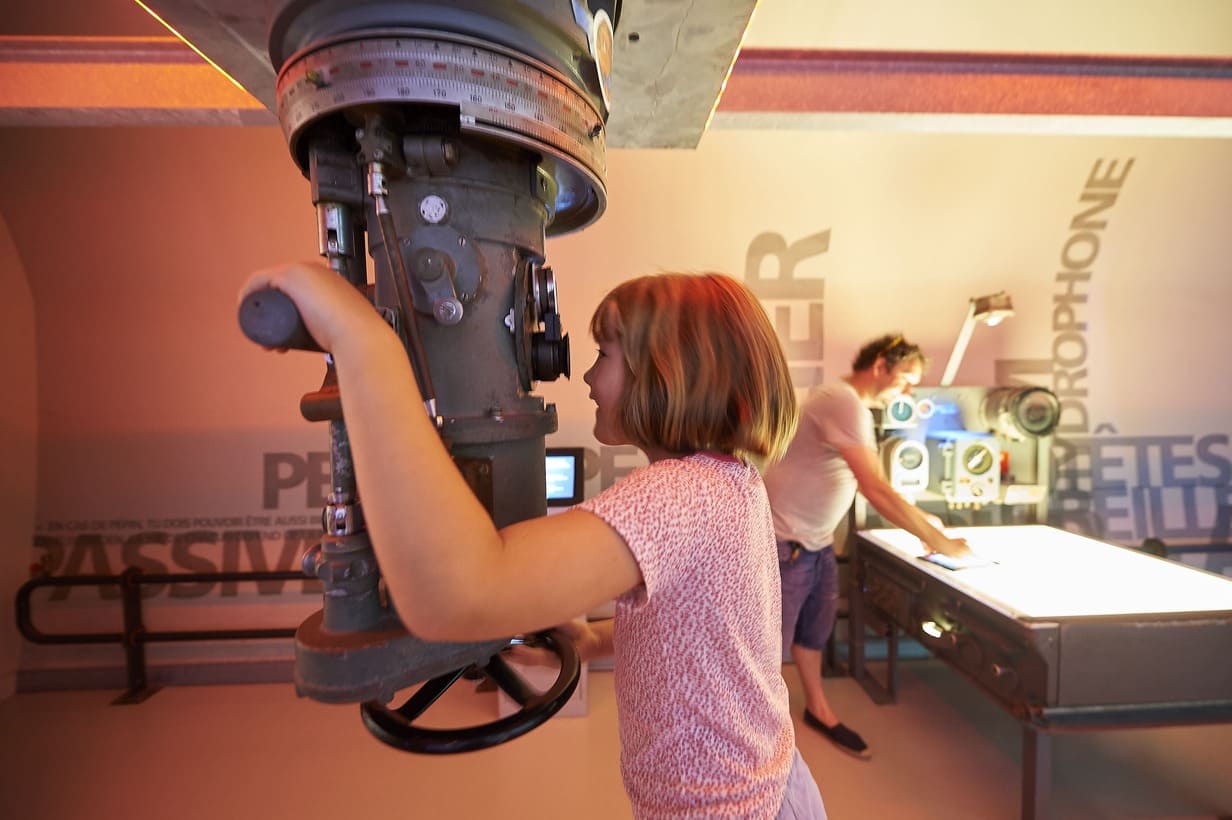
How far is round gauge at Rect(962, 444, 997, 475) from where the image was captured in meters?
2.20

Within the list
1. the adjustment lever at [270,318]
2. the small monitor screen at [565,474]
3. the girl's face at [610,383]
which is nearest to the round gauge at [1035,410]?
the small monitor screen at [565,474]

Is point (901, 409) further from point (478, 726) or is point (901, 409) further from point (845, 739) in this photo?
point (478, 726)

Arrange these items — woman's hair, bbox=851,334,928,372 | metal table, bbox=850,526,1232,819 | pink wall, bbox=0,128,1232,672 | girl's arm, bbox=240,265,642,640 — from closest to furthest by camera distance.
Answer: girl's arm, bbox=240,265,642,640, metal table, bbox=850,526,1232,819, woman's hair, bbox=851,334,928,372, pink wall, bbox=0,128,1232,672

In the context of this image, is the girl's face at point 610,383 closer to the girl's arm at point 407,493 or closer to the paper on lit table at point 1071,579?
the girl's arm at point 407,493

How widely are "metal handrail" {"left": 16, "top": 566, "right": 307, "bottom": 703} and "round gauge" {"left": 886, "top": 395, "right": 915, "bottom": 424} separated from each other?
277 centimetres

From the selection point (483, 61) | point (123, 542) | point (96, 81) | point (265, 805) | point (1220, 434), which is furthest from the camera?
point (1220, 434)

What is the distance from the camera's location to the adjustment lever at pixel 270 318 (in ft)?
1.34

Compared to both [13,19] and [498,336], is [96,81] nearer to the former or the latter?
[498,336]

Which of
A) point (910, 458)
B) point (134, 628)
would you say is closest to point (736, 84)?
point (910, 458)

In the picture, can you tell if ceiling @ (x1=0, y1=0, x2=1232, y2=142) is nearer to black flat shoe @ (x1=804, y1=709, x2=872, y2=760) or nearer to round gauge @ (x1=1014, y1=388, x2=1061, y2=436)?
round gauge @ (x1=1014, y1=388, x2=1061, y2=436)

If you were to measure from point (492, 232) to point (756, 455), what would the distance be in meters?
0.44

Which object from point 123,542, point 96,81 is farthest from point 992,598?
point 123,542

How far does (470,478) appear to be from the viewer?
1.67 ft

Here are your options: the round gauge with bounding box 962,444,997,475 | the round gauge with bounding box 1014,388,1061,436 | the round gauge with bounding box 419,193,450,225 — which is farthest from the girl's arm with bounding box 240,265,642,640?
the round gauge with bounding box 1014,388,1061,436
